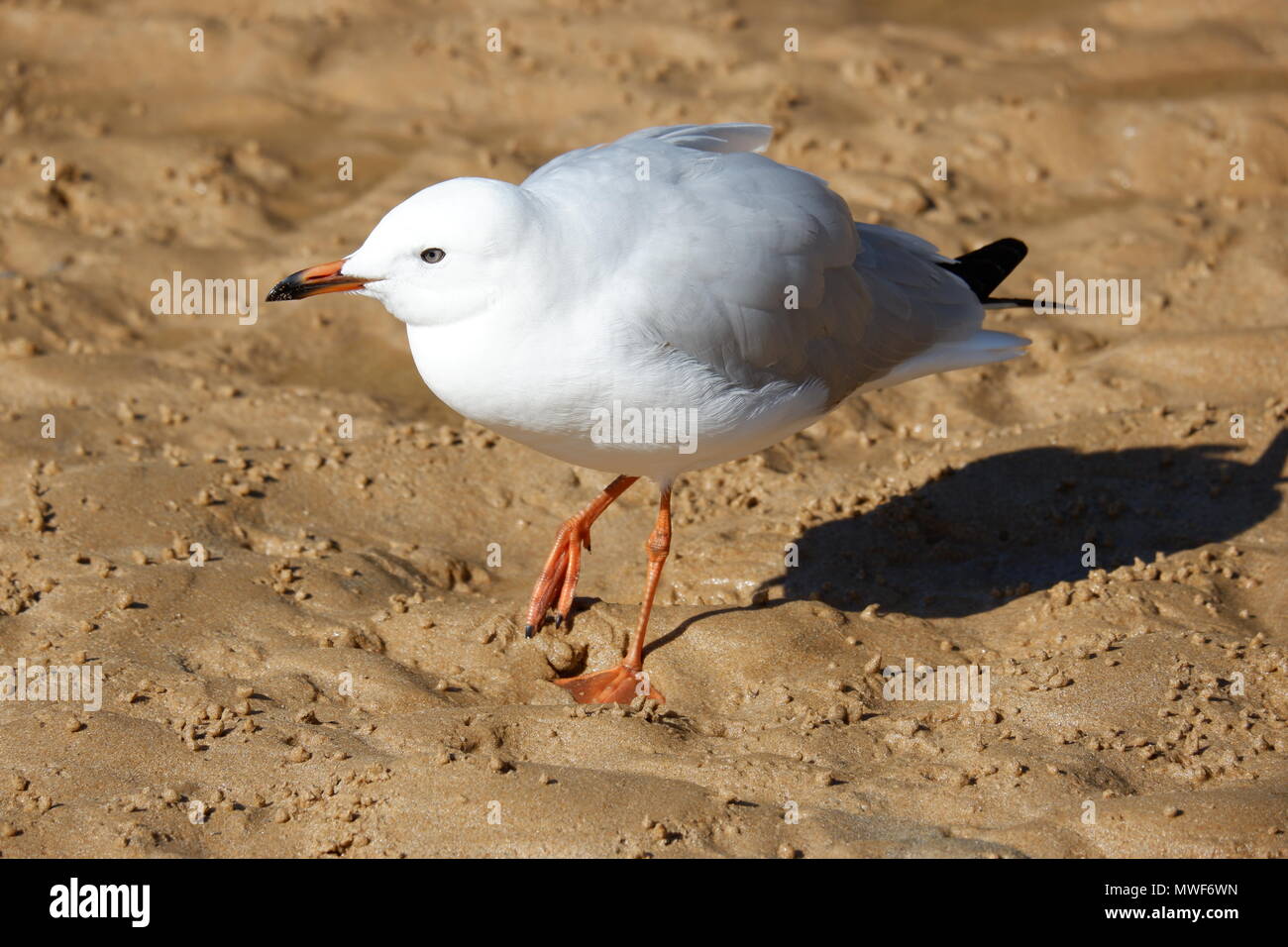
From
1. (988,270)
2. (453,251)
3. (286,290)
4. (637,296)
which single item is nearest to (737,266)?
(637,296)

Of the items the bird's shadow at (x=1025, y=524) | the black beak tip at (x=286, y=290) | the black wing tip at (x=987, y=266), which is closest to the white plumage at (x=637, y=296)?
the black beak tip at (x=286, y=290)

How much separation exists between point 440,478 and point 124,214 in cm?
300

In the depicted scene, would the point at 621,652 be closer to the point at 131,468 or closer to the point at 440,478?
the point at 440,478

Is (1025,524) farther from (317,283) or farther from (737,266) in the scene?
(317,283)

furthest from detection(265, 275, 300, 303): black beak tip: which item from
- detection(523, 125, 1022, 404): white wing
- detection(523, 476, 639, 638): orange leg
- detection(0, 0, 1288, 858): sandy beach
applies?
detection(523, 476, 639, 638): orange leg

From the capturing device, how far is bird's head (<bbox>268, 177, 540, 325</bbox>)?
398 centimetres

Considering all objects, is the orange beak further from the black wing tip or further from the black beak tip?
the black wing tip

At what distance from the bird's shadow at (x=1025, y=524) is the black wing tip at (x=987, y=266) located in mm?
790

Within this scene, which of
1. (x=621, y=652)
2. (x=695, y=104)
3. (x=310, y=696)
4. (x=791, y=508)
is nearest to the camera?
(x=310, y=696)

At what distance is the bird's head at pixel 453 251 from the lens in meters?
3.98

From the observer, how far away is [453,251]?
399 centimetres

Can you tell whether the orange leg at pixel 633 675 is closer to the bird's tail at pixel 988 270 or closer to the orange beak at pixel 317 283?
the orange beak at pixel 317 283

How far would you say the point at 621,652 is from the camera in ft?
16.1

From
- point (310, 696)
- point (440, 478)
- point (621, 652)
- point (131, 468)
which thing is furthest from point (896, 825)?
point (131, 468)
